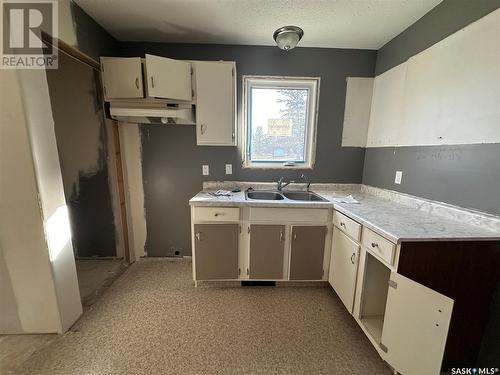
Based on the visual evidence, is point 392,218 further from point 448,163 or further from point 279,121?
point 279,121

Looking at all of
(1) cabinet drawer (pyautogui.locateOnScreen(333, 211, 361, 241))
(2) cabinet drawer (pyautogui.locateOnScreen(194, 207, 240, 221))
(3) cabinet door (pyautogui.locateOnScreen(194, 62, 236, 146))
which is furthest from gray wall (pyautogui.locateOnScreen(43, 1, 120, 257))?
(1) cabinet drawer (pyautogui.locateOnScreen(333, 211, 361, 241))

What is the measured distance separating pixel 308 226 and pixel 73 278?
199cm

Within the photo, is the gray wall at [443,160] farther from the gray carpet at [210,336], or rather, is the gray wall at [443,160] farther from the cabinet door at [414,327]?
the gray carpet at [210,336]

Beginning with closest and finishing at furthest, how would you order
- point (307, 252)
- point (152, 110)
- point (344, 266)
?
1. point (344, 266)
2. point (152, 110)
3. point (307, 252)

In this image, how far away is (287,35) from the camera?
1.80 m

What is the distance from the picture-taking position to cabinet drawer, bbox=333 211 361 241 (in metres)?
1.53

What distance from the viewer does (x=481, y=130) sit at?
127cm

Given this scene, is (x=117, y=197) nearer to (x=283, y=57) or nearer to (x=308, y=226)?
(x=308, y=226)

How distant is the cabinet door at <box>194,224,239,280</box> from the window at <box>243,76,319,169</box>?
2.88 feet

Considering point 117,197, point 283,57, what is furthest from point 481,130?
point 117,197

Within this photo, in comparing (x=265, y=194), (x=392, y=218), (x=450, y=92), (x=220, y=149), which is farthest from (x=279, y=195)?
(x=450, y=92)

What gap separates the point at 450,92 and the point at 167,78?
2245 mm

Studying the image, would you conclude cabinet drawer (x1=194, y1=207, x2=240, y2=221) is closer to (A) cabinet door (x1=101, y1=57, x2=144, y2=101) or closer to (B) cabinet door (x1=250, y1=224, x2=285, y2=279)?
(B) cabinet door (x1=250, y1=224, x2=285, y2=279)

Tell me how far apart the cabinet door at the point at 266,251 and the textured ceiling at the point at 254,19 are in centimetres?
183
